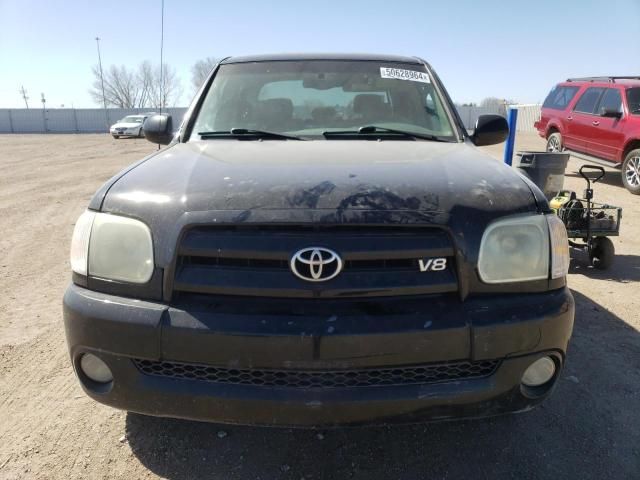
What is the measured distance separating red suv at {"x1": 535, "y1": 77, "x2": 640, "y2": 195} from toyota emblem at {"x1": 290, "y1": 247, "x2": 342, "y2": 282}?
937cm

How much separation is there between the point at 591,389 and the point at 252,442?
1870 millimetres

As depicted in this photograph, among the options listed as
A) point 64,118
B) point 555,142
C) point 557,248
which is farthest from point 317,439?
point 64,118

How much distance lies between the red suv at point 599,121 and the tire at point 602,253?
17.3 feet

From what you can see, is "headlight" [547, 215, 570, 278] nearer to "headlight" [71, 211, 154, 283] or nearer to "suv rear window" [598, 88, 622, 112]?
"headlight" [71, 211, 154, 283]

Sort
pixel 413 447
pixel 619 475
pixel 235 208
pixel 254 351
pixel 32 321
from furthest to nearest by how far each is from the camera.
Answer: pixel 32 321 → pixel 413 447 → pixel 619 475 → pixel 235 208 → pixel 254 351

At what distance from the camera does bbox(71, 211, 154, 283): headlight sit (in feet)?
6.20

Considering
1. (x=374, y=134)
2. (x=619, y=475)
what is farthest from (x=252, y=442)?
(x=374, y=134)

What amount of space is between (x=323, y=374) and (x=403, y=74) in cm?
236

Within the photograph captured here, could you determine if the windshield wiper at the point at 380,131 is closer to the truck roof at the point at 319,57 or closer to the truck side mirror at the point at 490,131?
the truck side mirror at the point at 490,131

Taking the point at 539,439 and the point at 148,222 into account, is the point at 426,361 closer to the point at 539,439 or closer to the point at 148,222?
the point at 539,439

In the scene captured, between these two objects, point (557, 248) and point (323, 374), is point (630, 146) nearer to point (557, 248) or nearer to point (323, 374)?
point (557, 248)

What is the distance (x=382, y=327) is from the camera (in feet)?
5.78

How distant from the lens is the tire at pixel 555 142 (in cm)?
1173

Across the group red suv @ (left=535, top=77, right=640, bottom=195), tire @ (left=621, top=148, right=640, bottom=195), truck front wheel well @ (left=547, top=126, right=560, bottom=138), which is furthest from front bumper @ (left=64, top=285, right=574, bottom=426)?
truck front wheel well @ (left=547, top=126, right=560, bottom=138)
